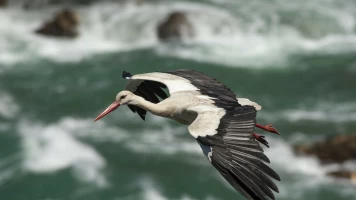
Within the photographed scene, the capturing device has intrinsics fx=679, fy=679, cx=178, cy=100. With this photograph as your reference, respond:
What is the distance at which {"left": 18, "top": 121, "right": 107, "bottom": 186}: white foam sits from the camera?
47.7 ft

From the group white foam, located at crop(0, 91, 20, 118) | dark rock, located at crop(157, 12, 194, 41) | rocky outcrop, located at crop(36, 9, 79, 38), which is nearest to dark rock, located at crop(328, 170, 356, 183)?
white foam, located at crop(0, 91, 20, 118)

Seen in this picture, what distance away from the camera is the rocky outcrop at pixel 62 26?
21375 mm

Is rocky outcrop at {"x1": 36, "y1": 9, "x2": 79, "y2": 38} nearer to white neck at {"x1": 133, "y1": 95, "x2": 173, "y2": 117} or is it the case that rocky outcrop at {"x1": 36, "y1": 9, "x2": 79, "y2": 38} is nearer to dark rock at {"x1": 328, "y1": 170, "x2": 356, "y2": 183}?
dark rock at {"x1": 328, "y1": 170, "x2": 356, "y2": 183}

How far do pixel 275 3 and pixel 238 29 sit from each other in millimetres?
2651

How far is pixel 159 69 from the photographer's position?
1916 centimetres

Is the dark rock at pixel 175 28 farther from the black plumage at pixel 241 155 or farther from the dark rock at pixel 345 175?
the black plumage at pixel 241 155

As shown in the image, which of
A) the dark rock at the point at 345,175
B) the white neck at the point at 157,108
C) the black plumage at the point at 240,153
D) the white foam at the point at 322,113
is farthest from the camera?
the white foam at the point at 322,113

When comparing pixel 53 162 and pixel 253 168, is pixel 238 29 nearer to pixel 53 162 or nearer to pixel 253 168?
pixel 53 162

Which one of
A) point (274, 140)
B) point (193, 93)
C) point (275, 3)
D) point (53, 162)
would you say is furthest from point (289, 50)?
point (193, 93)

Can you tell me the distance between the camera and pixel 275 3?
2383cm

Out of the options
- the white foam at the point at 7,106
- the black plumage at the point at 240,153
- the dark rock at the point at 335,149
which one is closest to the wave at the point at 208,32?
the white foam at the point at 7,106

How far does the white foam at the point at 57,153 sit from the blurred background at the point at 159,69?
0.02 meters

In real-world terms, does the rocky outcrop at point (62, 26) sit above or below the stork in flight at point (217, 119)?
above

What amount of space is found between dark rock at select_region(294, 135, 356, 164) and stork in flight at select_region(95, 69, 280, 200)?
6.16 m
